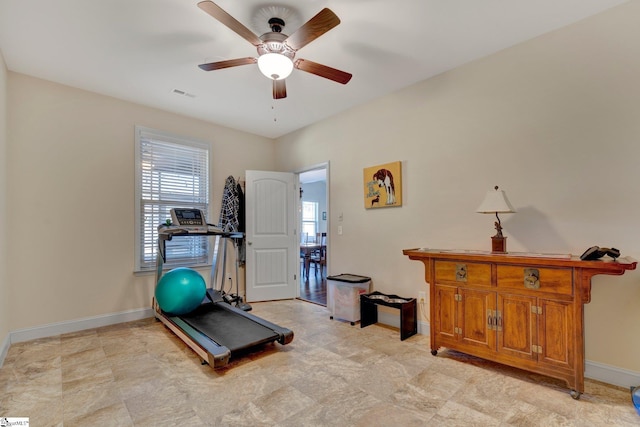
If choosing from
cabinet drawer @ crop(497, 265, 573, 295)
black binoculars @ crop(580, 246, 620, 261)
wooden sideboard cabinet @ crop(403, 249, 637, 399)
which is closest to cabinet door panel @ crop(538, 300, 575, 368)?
wooden sideboard cabinet @ crop(403, 249, 637, 399)

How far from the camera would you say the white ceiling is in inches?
87.1

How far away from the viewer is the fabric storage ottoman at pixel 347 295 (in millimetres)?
3621

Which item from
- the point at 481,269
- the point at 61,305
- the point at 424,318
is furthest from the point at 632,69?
the point at 61,305

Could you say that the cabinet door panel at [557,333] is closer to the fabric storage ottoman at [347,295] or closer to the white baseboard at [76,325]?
the fabric storage ottoman at [347,295]

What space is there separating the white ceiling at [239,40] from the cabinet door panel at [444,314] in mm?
2176

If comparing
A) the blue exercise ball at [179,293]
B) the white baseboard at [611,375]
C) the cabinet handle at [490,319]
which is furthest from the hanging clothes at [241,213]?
the white baseboard at [611,375]

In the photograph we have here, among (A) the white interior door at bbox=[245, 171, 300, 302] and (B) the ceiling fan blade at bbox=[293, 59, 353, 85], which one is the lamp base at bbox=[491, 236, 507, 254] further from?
(A) the white interior door at bbox=[245, 171, 300, 302]

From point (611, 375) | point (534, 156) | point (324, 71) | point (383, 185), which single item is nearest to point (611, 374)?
point (611, 375)

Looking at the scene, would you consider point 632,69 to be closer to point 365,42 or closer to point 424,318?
point 365,42

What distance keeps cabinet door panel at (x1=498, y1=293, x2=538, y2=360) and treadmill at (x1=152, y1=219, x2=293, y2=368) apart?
71.5 inches

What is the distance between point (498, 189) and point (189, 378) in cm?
303

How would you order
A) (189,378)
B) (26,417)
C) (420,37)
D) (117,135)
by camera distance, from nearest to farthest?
(26,417) → (189,378) → (420,37) → (117,135)

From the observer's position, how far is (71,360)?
268cm

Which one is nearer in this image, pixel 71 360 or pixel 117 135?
pixel 71 360
